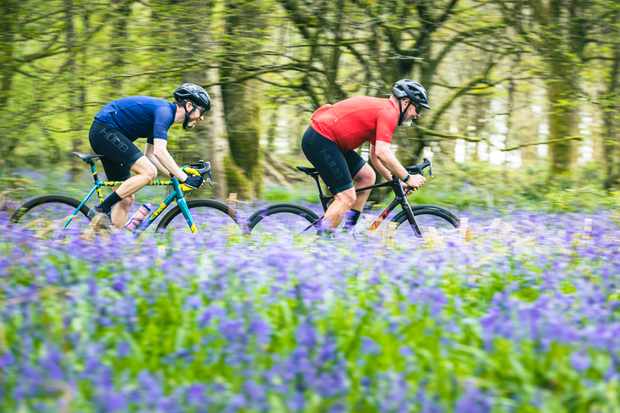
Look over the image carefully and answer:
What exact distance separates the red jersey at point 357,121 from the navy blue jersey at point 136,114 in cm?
142

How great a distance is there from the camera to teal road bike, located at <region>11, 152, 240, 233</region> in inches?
325

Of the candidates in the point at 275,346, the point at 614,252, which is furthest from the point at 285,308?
the point at 614,252

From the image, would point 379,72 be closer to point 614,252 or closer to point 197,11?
point 197,11

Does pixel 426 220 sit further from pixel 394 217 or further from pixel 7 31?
pixel 7 31

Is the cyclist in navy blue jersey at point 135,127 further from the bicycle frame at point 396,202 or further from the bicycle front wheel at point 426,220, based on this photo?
the bicycle front wheel at point 426,220

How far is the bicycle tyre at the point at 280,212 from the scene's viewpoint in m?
8.40

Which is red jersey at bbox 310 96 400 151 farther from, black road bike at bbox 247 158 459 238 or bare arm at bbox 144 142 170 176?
bare arm at bbox 144 142 170 176

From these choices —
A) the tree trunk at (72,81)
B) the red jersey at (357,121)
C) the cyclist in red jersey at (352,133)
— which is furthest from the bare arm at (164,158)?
the tree trunk at (72,81)

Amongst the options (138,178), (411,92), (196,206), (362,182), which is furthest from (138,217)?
(411,92)

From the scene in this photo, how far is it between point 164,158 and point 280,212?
4.18 ft

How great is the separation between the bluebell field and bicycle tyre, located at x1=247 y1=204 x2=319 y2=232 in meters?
1.69

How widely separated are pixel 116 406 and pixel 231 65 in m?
8.50

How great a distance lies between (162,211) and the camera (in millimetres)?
8594

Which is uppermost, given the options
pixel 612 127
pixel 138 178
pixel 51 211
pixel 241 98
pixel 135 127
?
pixel 135 127
